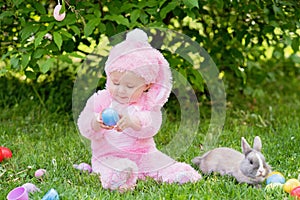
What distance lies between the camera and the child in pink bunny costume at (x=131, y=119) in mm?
2432

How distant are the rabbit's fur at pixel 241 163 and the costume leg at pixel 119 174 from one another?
353mm

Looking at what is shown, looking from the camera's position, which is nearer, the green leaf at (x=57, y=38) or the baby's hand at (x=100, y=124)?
the baby's hand at (x=100, y=124)

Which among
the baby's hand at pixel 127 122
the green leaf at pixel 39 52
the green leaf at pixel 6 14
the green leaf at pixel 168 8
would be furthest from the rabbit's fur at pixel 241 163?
the green leaf at pixel 6 14

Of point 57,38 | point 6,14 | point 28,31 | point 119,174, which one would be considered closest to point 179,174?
point 119,174

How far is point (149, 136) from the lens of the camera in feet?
8.28

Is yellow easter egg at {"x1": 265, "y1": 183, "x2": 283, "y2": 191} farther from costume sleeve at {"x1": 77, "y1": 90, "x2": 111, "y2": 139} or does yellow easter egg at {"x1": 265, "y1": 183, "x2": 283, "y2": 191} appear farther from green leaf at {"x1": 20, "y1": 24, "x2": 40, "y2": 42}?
green leaf at {"x1": 20, "y1": 24, "x2": 40, "y2": 42}

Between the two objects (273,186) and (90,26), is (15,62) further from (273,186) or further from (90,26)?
(273,186)

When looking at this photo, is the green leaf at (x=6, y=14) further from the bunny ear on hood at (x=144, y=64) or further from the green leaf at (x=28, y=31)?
the bunny ear on hood at (x=144, y=64)

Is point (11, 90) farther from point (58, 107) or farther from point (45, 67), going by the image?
point (45, 67)

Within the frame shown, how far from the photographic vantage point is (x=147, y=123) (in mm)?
2459

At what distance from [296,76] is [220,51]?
4.99 feet

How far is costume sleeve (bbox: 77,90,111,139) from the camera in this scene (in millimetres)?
2494

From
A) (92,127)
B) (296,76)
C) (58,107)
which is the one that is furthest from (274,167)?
(296,76)

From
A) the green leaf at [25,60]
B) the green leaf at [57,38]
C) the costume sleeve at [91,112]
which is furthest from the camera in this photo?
the green leaf at [25,60]
